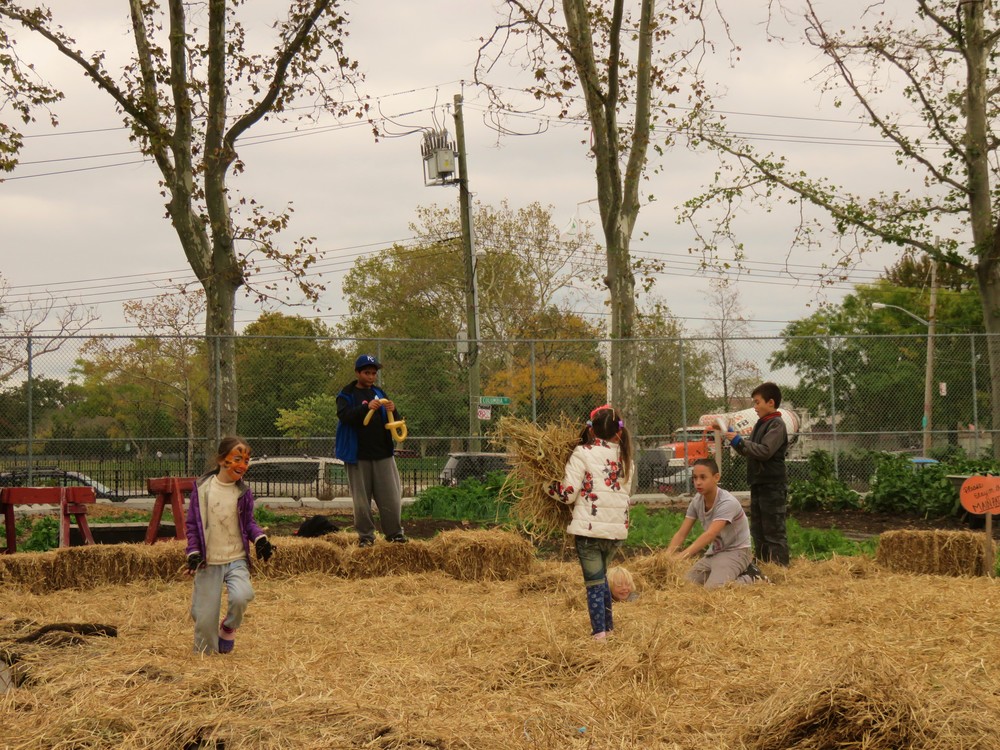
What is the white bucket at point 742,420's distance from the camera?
33.2 ft

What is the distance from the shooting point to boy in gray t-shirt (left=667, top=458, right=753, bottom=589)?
912 cm

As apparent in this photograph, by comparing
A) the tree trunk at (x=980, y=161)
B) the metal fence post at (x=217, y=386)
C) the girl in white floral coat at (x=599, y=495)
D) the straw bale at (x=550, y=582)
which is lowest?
the straw bale at (x=550, y=582)

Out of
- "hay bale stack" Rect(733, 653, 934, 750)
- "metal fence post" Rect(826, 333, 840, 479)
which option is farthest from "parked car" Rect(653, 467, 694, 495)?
"hay bale stack" Rect(733, 653, 934, 750)

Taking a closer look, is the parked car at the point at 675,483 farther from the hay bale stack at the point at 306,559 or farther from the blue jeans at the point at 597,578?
the blue jeans at the point at 597,578

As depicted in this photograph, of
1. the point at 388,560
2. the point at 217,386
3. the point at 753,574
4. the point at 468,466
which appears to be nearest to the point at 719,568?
the point at 753,574

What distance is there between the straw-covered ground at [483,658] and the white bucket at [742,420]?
1.35 m

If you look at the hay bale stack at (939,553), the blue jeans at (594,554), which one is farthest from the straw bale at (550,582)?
the hay bale stack at (939,553)

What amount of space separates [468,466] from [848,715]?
Answer: 578 inches

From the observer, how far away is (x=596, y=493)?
7.21 metres

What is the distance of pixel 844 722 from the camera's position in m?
4.16

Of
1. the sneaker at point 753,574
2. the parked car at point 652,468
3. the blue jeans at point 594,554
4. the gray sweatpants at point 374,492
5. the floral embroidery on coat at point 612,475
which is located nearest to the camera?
the blue jeans at point 594,554

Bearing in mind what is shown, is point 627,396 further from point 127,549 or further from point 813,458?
point 127,549

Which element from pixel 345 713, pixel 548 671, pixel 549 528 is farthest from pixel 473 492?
pixel 345 713

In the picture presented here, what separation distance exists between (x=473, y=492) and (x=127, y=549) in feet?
20.6
